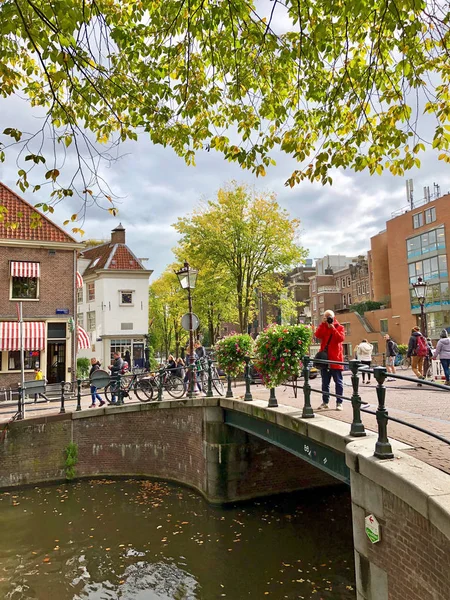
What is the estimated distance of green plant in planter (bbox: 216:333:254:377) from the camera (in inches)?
422

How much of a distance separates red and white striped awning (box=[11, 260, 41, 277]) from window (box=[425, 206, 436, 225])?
108 feet

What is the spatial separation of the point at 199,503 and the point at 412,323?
3538 cm

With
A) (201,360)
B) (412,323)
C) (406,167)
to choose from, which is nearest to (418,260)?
(412,323)

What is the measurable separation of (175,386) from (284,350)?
6914 mm

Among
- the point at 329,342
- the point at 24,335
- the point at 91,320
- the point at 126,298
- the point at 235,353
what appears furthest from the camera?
the point at 91,320

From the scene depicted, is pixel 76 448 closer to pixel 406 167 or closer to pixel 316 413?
pixel 316 413

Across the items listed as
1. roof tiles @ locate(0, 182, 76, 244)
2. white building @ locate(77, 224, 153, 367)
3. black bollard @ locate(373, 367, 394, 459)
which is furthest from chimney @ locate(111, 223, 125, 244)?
black bollard @ locate(373, 367, 394, 459)

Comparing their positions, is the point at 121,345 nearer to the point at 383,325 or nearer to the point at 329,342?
the point at 329,342

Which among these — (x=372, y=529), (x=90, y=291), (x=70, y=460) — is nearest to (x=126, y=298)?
(x=90, y=291)

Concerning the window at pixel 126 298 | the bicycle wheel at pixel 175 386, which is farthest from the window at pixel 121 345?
the bicycle wheel at pixel 175 386

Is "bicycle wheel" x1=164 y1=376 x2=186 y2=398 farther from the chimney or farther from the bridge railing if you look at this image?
the chimney

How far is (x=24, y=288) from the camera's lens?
780 inches

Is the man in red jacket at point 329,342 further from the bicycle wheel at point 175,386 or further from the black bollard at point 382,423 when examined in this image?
the bicycle wheel at point 175,386

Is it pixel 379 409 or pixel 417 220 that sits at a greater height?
pixel 417 220
